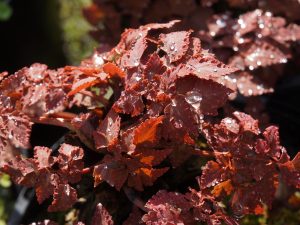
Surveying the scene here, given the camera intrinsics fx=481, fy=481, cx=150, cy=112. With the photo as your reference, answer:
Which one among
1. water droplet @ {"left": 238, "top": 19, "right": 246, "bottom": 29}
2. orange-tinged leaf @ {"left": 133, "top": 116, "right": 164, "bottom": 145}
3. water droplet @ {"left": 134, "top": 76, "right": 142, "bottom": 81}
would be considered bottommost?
water droplet @ {"left": 238, "top": 19, "right": 246, "bottom": 29}

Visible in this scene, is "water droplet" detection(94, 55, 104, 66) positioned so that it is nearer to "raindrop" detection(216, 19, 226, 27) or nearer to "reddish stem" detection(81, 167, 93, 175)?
"reddish stem" detection(81, 167, 93, 175)

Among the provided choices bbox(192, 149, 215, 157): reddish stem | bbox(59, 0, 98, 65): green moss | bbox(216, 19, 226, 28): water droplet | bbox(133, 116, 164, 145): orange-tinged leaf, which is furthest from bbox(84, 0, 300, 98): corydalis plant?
bbox(59, 0, 98, 65): green moss

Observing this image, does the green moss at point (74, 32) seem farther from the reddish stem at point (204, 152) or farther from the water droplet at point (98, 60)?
the reddish stem at point (204, 152)

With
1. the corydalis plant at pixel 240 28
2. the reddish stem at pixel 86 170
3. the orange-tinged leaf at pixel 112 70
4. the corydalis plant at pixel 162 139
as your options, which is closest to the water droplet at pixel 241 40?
the corydalis plant at pixel 240 28

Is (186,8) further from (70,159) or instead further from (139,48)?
(70,159)

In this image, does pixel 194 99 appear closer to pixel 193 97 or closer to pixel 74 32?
pixel 193 97
